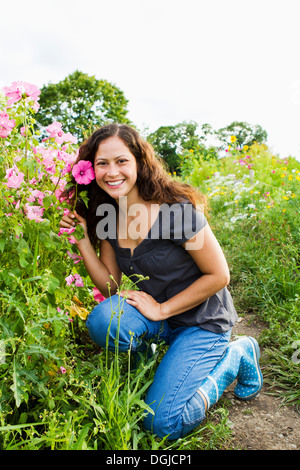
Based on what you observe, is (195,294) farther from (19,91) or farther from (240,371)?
(19,91)

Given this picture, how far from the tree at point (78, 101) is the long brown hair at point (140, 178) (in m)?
16.6

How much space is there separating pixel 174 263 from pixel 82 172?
563 millimetres

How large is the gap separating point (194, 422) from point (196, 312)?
458mm

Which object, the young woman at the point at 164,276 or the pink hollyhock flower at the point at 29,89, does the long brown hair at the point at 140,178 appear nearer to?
the young woman at the point at 164,276

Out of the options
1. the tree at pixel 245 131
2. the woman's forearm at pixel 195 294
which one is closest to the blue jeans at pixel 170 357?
the woman's forearm at pixel 195 294

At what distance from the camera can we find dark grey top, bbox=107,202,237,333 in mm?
1788

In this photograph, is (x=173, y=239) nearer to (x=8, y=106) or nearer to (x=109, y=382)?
(x=109, y=382)

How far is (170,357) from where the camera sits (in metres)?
1.77

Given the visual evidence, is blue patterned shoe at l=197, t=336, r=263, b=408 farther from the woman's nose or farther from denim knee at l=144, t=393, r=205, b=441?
the woman's nose

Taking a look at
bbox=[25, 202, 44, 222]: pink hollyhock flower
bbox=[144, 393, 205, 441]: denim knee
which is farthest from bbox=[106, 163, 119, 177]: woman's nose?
bbox=[144, 393, 205, 441]: denim knee

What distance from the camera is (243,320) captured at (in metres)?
2.64

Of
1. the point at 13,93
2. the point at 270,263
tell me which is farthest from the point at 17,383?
the point at 270,263

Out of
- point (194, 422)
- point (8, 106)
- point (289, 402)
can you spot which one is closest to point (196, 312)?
point (194, 422)

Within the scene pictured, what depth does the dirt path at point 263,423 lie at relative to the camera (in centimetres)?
160
